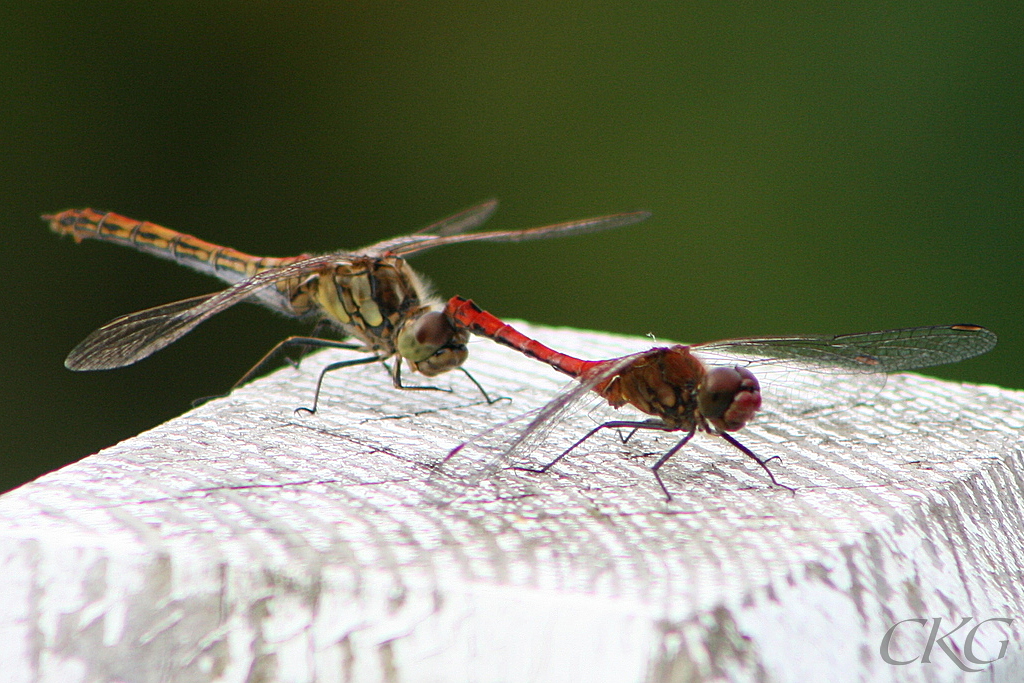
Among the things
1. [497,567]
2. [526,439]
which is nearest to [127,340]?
[526,439]

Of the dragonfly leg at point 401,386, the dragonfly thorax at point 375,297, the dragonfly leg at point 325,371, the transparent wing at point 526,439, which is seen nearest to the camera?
the transparent wing at point 526,439

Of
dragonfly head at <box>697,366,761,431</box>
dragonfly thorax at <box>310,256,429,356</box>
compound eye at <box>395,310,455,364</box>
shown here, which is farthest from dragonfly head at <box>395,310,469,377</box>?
dragonfly head at <box>697,366,761,431</box>

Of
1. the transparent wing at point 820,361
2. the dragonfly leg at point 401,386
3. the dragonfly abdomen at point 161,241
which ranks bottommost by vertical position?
the transparent wing at point 820,361

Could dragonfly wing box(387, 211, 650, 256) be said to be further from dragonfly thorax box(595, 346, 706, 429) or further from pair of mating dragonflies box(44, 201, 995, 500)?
dragonfly thorax box(595, 346, 706, 429)

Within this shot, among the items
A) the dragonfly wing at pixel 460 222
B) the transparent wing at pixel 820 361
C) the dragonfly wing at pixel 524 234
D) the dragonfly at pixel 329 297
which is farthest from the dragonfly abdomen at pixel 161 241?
the transparent wing at pixel 820 361

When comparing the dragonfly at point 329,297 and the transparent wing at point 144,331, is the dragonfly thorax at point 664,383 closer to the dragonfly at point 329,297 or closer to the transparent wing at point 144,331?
the dragonfly at point 329,297

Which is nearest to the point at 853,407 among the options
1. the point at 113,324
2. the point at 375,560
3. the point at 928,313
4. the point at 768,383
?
the point at 768,383

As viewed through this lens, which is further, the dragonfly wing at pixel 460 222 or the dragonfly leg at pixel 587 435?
the dragonfly wing at pixel 460 222
